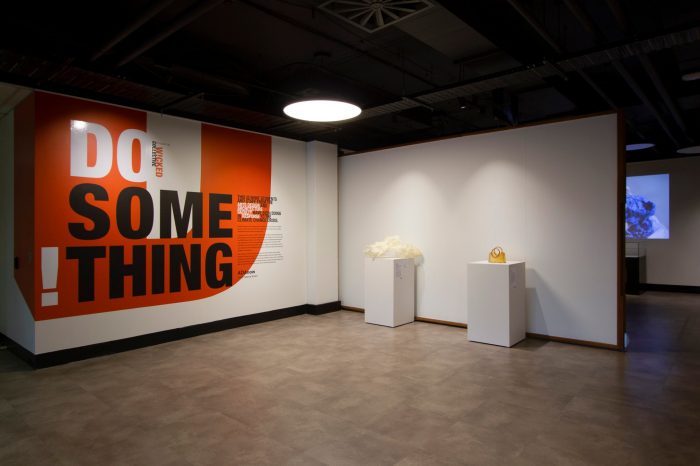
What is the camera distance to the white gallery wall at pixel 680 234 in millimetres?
9719

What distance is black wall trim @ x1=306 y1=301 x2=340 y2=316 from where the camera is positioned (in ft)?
24.0

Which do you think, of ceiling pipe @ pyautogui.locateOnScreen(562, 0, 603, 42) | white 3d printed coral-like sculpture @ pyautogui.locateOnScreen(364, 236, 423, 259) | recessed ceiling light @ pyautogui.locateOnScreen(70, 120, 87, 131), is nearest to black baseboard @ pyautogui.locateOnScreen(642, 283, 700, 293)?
white 3d printed coral-like sculpture @ pyautogui.locateOnScreen(364, 236, 423, 259)

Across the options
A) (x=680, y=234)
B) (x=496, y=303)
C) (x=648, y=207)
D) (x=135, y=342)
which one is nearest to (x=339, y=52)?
(x=496, y=303)

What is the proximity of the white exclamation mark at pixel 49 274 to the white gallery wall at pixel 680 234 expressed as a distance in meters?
11.9

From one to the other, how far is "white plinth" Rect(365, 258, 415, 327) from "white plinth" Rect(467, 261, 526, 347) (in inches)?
47.3

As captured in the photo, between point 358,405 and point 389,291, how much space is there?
292 centimetres

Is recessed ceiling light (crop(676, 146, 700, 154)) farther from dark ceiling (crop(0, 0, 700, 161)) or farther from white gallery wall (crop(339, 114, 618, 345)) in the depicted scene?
white gallery wall (crop(339, 114, 618, 345))

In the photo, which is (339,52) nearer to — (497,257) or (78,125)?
(78,125)

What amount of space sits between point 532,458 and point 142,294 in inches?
183

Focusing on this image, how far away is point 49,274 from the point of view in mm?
4609

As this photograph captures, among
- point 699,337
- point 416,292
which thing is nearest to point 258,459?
point 416,292

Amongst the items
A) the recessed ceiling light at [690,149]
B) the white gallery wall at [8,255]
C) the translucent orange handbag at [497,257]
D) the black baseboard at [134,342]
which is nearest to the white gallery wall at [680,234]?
the recessed ceiling light at [690,149]

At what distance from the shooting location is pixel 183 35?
4898 millimetres

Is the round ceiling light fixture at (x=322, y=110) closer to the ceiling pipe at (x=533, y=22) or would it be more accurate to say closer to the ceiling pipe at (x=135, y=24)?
the ceiling pipe at (x=135, y=24)
